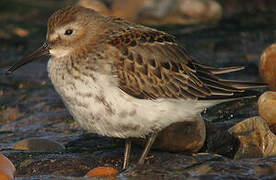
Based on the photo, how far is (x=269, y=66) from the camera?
9961 millimetres

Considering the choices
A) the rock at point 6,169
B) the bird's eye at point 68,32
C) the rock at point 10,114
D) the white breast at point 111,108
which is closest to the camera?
the rock at point 6,169

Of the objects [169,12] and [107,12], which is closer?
[169,12]

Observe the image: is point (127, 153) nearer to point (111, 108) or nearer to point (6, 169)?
point (111, 108)

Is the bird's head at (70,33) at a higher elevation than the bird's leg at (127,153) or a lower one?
higher

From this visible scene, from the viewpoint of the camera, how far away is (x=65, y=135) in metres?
9.43

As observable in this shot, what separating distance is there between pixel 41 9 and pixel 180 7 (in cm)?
439

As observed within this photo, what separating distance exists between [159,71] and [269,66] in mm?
2883

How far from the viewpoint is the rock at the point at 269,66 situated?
32.5ft

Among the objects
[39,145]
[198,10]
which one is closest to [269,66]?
[39,145]

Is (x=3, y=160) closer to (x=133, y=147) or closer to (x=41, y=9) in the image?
(x=133, y=147)

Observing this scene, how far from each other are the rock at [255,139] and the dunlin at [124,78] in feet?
1.44

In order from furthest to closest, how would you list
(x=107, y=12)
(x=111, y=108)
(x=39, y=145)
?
1. (x=107, y=12)
2. (x=39, y=145)
3. (x=111, y=108)

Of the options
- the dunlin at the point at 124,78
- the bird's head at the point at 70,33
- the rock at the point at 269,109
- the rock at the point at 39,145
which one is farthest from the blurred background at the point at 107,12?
the bird's head at the point at 70,33

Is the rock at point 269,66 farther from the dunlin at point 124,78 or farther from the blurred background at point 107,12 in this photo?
the dunlin at point 124,78
